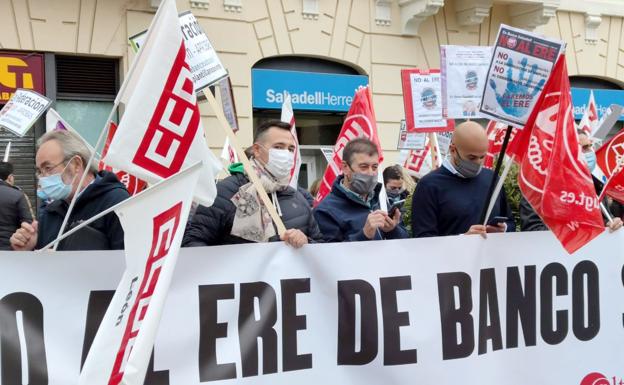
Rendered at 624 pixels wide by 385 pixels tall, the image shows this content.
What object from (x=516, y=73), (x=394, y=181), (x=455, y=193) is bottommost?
(x=394, y=181)

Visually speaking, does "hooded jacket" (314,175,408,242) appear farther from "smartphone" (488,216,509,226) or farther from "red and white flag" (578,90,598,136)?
"red and white flag" (578,90,598,136)

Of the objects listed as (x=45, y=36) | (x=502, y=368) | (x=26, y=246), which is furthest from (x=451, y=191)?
(x=45, y=36)

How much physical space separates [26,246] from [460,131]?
7.62 ft

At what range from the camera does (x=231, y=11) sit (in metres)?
13.3

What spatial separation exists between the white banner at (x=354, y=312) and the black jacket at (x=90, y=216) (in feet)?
1.02

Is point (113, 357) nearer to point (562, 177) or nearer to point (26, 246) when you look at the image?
point (26, 246)

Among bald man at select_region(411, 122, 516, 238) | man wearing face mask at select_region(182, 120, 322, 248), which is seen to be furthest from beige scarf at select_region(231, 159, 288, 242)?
bald man at select_region(411, 122, 516, 238)

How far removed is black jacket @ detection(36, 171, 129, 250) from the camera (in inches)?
157

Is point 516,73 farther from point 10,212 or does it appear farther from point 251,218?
point 10,212

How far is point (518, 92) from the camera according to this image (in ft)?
15.8

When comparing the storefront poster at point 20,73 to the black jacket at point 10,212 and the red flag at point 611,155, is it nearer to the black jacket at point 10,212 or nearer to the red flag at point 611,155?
the black jacket at point 10,212

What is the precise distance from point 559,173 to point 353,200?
3.50 ft

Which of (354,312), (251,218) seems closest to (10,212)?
(251,218)

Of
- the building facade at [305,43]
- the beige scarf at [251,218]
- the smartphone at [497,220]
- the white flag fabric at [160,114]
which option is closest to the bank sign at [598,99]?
the building facade at [305,43]
